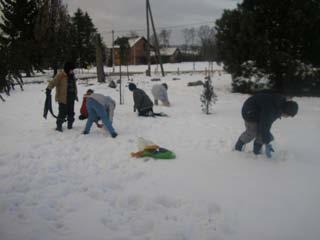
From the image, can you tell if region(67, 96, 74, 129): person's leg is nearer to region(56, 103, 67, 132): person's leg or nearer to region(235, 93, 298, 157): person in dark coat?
region(56, 103, 67, 132): person's leg

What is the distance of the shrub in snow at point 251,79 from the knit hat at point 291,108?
11254mm

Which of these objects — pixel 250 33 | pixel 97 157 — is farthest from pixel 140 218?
pixel 250 33

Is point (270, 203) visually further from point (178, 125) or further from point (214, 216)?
point (178, 125)

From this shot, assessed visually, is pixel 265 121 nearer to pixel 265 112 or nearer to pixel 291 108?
pixel 265 112

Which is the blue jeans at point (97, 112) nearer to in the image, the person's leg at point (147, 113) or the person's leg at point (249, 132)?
the person's leg at point (147, 113)

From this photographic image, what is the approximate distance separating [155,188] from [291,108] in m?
2.66

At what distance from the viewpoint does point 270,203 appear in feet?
14.1

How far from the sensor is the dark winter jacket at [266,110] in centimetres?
557

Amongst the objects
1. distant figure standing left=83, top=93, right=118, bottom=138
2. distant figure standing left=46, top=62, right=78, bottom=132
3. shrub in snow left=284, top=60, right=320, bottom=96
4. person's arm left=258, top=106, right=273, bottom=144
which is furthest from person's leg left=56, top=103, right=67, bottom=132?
shrub in snow left=284, top=60, right=320, bottom=96

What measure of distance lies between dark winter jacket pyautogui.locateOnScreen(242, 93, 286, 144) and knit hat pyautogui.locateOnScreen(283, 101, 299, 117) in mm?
82

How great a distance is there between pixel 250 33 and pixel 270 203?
1267cm

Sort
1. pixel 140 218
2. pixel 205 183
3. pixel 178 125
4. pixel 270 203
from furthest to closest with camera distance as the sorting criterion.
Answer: pixel 178 125, pixel 205 183, pixel 270 203, pixel 140 218

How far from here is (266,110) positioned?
220 inches

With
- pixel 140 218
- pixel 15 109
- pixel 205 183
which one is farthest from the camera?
pixel 15 109
